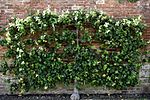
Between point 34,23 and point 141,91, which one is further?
point 141,91

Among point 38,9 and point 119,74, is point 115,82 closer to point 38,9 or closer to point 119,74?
point 119,74

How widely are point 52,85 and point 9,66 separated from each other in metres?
0.85

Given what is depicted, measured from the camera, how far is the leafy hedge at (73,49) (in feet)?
19.9

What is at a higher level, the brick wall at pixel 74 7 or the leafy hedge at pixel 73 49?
the brick wall at pixel 74 7

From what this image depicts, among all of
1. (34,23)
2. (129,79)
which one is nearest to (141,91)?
(129,79)

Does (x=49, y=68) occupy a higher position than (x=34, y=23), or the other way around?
(x=34, y=23)

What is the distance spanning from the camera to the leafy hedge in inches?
238

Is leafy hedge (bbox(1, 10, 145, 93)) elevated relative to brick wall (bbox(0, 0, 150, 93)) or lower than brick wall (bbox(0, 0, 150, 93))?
lower

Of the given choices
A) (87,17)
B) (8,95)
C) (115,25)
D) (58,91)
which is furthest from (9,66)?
(115,25)

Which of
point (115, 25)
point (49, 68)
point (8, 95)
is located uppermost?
point (115, 25)

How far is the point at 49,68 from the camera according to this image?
6.21 metres

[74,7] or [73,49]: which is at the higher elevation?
[74,7]

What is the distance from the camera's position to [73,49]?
6133mm

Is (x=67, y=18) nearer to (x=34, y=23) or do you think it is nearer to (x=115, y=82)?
(x=34, y=23)
